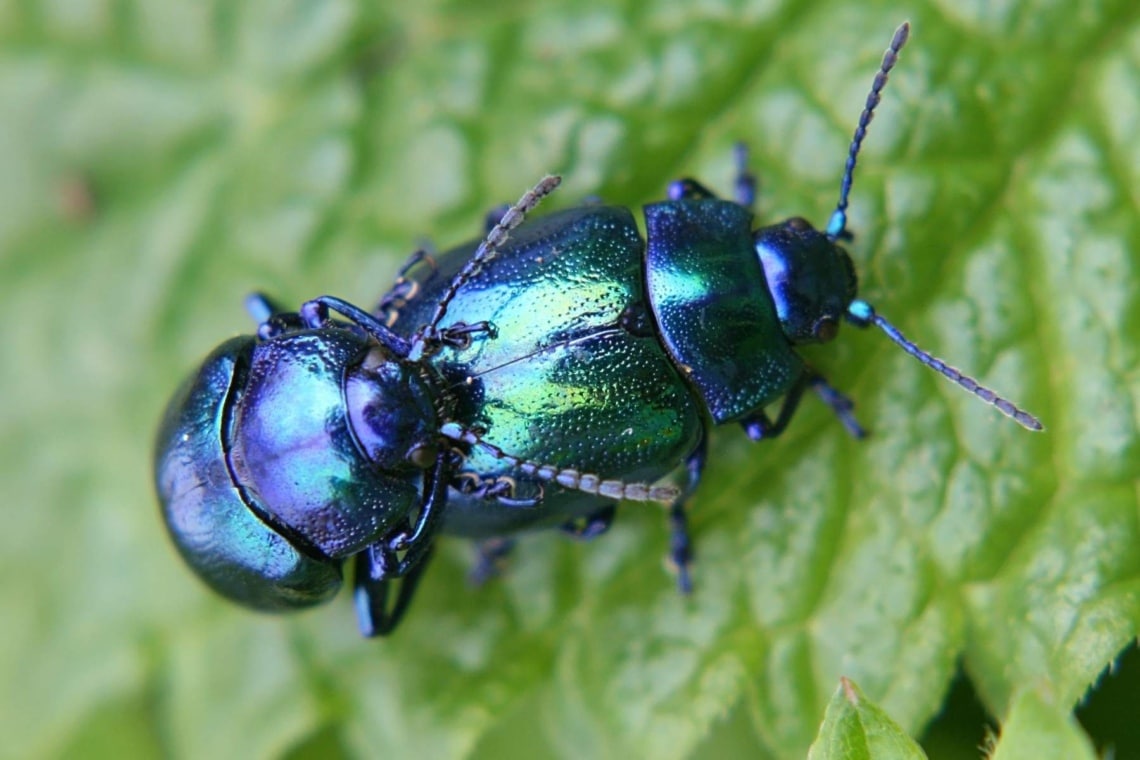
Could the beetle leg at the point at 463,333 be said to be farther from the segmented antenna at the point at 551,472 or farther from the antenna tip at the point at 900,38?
the antenna tip at the point at 900,38

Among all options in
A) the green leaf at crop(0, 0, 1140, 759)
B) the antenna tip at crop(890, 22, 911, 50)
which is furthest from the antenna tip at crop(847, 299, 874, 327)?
the antenna tip at crop(890, 22, 911, 50)

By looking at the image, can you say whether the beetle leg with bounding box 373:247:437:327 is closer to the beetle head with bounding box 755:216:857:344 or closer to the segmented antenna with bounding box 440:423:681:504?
the segmented antenna with bounding box 440:423:681:504

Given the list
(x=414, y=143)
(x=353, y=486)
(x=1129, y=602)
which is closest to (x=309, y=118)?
(x=414, y=143)

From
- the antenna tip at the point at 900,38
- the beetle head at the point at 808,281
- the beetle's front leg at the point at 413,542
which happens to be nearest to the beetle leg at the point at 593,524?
the beetle's front leg at the point at 413,542

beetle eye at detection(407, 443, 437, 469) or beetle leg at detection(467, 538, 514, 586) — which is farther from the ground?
beetle eye at detection(407, 443, 437, 469)

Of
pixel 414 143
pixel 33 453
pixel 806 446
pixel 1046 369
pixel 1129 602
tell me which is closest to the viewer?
pixel 1129 602

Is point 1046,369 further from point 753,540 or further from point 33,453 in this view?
point 33,453
